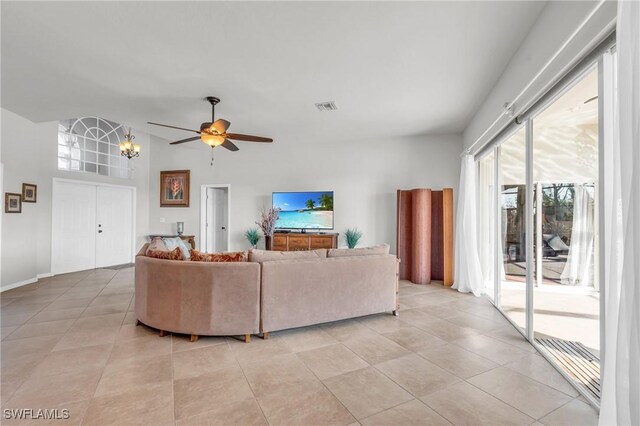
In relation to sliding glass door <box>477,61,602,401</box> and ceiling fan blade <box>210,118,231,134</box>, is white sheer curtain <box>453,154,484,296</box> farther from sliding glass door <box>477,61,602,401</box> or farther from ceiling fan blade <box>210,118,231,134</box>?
ceiling fan blade <box>210,118,231,134</box>

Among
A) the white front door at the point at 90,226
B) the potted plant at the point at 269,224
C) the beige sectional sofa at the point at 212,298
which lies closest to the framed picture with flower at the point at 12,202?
the white front door at the point at 90,226

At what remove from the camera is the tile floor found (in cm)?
190

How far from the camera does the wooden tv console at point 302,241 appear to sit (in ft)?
20.2

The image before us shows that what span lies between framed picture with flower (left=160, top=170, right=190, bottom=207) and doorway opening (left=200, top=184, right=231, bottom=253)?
0.48m

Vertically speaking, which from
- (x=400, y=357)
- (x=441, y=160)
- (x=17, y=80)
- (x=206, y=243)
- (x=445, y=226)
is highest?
(x=17, y=80)

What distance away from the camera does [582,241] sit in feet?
8.09

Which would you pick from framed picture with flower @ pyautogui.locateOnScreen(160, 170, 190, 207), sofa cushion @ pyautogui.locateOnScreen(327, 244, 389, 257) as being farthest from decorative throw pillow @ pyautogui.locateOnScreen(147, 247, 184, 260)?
framed picture with flower @ pyautogui.locateOnScreen(160, 170, 190, 207)

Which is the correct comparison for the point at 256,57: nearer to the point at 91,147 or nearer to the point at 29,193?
the point at 29,193

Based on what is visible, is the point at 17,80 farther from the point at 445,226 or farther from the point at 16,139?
the point at 445,226

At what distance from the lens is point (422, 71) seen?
333cm

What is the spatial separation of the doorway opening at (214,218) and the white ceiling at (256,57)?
9.46 ft

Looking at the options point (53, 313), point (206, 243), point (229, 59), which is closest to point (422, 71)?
point (229, 59)

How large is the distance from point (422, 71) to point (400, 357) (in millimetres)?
2997

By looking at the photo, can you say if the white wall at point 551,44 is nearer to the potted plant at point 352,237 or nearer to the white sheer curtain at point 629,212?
the white sheer curtain at point 629,212
